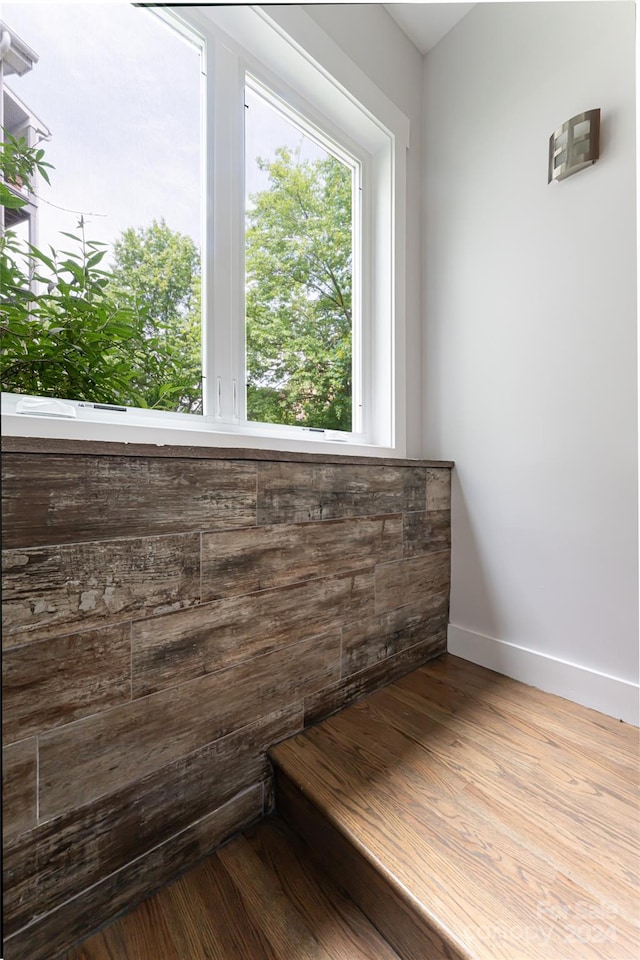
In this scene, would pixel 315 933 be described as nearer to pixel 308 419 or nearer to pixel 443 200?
pixel 308 419

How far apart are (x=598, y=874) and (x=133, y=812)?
88 centimetres

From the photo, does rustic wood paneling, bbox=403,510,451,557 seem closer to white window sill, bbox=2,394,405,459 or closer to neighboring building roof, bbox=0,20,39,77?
white window sill, bbox=2,394,405,459

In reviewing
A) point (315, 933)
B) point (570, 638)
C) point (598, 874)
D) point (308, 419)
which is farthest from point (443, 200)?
point (315, 933)

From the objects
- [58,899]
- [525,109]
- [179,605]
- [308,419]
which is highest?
[525,109]

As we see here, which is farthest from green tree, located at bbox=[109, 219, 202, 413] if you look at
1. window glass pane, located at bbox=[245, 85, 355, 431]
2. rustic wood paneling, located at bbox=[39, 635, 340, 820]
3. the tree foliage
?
rustic wood paneling, located at bbox=[39, 635, 340, 820]

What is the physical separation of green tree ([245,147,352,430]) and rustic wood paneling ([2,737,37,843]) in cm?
94

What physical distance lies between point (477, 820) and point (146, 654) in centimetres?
77

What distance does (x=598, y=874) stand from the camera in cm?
76

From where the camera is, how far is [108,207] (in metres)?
1.05

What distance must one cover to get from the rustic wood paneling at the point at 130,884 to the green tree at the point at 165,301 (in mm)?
1000

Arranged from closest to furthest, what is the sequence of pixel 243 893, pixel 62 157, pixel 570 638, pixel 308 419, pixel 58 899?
pixel 58 899 → pixel 243 893 → pixel 62 157 → pixel 570 638 → pixel 308 419

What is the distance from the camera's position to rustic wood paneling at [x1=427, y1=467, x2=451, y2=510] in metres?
1.61

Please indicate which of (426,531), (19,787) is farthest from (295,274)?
(19,787)

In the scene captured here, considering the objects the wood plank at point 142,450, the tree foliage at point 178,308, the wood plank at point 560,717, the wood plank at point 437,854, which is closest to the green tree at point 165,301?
the tree foliage at point 178,308
